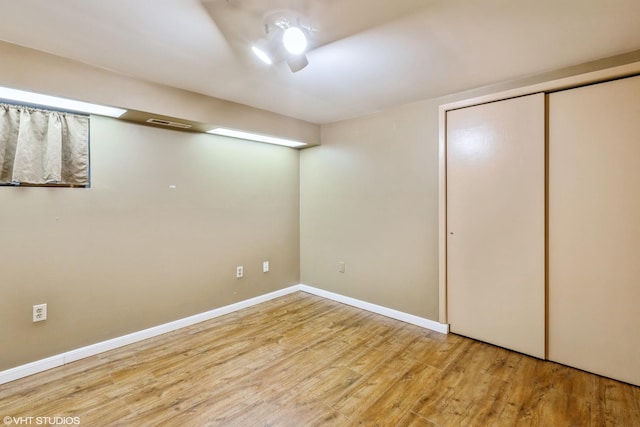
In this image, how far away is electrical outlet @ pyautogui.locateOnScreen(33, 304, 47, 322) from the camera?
2262mm

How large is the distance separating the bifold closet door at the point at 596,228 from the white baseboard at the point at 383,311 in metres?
0.90

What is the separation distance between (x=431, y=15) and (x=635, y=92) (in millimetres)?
1600

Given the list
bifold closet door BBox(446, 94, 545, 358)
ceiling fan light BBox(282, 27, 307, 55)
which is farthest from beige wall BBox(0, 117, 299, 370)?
bifold closet door BBox(446, 94, 545, 358)

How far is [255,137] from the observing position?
3.52 m

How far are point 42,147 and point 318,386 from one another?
270cm

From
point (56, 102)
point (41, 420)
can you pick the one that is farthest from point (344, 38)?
point (41, 420)

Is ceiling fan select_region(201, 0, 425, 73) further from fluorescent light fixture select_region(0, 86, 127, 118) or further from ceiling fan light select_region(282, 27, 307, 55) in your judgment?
fluorescent light fixture select_region(0, 86, 127, 118)

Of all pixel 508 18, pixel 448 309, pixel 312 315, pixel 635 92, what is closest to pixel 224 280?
pixel 312 315

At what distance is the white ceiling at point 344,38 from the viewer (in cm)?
154

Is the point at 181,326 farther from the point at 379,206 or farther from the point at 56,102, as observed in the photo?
the point at 379,206

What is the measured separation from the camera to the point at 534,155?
2.38m

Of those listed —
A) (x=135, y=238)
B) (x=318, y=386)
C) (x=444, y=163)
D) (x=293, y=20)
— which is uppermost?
(x=293, y=20)

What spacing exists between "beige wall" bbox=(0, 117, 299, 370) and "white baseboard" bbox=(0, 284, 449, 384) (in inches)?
2.3

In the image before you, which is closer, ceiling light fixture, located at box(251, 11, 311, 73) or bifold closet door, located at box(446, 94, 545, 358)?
ceiling light fixture, located at box(251, 11, 311, 73)
